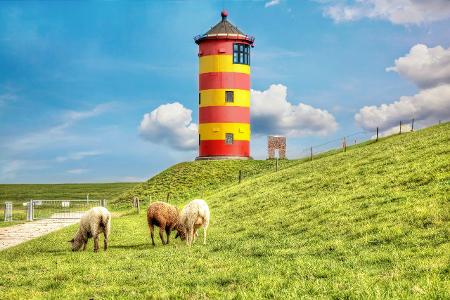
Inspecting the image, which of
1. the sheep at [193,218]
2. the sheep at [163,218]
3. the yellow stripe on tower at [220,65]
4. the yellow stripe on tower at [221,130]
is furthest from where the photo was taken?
the yellow stripe on tower at [220,65]

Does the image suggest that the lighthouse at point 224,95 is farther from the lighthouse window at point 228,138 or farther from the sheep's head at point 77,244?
the sheep's head at point 77,244

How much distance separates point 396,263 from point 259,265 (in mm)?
2914

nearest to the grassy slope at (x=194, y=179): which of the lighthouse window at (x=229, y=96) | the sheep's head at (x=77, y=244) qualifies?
the lighthouse window at (x=229, y=96)

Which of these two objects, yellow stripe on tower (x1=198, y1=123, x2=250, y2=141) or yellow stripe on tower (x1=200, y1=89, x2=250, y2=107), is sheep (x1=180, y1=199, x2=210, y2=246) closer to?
yellow stripe on tower (x1=198, y1=123, x2=250, y2=141)

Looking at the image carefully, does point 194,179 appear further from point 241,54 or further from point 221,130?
point 241,54

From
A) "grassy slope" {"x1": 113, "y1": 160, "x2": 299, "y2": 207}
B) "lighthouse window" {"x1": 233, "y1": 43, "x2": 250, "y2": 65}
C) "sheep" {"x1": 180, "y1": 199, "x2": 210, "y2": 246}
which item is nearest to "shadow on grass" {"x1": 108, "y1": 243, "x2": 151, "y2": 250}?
"sheep" {"x1": 180, "y1": 199, "x2": 210, "y2": 246}

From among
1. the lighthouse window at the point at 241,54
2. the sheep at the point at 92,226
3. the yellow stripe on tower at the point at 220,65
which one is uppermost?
the lighthouse window at the point at 241,54

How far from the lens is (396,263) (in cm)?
1126

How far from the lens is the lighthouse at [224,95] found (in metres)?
60.0

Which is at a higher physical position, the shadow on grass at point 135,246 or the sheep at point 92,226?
the sheep at point 92,226

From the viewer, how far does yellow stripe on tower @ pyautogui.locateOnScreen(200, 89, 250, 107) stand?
60094 mm

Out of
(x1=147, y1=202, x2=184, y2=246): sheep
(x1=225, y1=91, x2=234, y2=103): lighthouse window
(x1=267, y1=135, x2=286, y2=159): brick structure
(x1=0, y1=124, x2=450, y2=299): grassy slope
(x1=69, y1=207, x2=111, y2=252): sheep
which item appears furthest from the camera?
(x1=267, y1=135, x2=286, y2=159): brick structure

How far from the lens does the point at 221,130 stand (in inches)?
2352

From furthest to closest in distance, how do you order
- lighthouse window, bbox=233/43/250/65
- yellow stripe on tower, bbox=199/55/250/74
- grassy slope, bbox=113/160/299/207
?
lighthouse window, bbox=233/43/250/65, yellow stripe on tower, bbox=199/55/250/74, grassy slope, bbox=113/160/299/207
